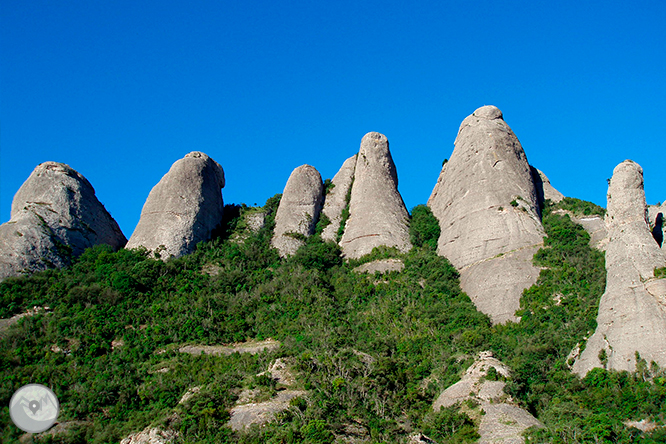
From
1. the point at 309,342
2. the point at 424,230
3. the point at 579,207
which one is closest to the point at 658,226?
the point at 579,207

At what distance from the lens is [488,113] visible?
5047 cm

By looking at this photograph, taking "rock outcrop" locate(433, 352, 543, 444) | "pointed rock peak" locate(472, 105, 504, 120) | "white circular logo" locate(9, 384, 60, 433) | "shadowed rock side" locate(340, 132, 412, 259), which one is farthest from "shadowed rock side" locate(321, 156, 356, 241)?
"white circular logo" locate(9, 384, 60, 433)

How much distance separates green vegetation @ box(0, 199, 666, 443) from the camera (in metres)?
24.5

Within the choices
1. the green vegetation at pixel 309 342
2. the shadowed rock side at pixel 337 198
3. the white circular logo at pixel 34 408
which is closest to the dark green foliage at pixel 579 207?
the green vegetation at pixel 309 342

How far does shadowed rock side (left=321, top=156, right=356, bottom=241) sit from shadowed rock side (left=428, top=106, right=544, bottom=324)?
682 centimetres

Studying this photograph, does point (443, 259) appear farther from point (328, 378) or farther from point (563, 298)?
point (328, 378)

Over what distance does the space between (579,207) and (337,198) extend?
1779 cm

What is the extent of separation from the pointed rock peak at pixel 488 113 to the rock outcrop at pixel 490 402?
86.4 ft

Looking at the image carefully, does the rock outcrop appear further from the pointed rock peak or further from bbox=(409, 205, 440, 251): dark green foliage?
the pointed rock peak

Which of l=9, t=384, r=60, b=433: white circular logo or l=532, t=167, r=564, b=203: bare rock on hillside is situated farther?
l=532, t=167, r=564, b=203: bare rock on hillside

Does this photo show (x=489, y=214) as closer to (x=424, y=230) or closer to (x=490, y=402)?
(x=424, y=230)

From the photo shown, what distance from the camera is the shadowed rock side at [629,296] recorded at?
86.9 ft

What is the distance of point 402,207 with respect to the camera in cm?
4800

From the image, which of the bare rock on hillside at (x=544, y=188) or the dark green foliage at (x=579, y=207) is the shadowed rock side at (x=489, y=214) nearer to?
the dark green foliage at (x=579, y=207)
